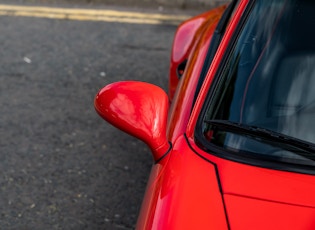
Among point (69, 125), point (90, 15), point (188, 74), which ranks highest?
point (188, 74)

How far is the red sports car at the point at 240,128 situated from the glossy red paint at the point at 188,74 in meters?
0.01

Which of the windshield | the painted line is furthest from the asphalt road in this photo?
the windshield

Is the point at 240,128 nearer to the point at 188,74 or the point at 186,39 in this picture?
the point at 188,74

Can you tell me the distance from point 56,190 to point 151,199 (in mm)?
1780

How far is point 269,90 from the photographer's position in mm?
2633

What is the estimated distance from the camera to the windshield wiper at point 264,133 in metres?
2.40

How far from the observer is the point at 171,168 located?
246cm

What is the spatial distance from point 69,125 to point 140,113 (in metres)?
2.39

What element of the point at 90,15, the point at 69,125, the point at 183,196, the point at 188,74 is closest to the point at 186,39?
the point at 188,74

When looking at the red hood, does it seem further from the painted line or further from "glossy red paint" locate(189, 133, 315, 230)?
the painted line

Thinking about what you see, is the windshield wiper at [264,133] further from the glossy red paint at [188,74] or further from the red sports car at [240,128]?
the glossy red paint at [188,74]

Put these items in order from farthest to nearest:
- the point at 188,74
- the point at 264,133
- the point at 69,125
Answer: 1. the point at 69,125
2. the point at 188,74
3. the point at 264,133

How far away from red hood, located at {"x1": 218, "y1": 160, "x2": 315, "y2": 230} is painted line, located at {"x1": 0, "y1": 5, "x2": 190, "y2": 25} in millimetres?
4786

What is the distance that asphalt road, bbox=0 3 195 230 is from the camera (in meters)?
3.94
